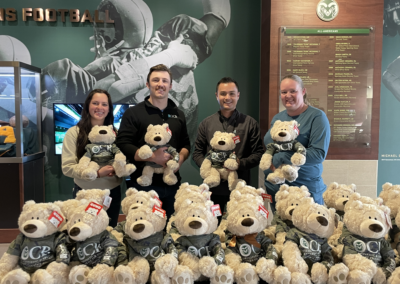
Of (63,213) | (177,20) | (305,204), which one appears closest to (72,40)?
(177,20)

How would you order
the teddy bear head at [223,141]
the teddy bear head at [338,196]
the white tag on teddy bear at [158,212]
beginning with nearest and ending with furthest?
the white tag on teddy bear at [158,212], the teddy bear head at [338,196], the teddy bear head at [223,141]

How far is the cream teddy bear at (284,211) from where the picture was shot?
147 centimetres

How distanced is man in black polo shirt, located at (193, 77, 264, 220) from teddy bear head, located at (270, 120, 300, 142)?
31 cm

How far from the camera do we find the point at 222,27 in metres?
3.88

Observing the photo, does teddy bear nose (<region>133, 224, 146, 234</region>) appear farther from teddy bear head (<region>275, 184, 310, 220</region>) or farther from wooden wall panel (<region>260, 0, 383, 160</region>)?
wooden wall panel (<region>260, 0, 383, 160</region>)

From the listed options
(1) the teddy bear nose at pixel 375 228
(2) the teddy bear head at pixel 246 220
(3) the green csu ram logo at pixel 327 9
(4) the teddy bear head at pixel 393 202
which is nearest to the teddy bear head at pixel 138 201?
(2) the teddy bear head at pixel 246 220

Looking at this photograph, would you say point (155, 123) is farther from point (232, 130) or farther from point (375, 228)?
point (375, 228)

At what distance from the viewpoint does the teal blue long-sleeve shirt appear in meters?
1.96

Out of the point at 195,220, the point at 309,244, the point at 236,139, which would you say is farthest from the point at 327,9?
the point at 195,220

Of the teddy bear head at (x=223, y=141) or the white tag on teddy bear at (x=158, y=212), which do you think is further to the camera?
the teddy bear head at (x=223, y=141)

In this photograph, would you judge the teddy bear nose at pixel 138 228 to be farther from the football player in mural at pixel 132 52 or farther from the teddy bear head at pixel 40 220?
the football player in mural at pixel 132 52

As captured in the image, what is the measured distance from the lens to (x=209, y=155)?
2.34 m

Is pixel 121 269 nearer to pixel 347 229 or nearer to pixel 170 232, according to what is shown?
pixel 170 232

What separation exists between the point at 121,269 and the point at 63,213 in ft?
1.38
